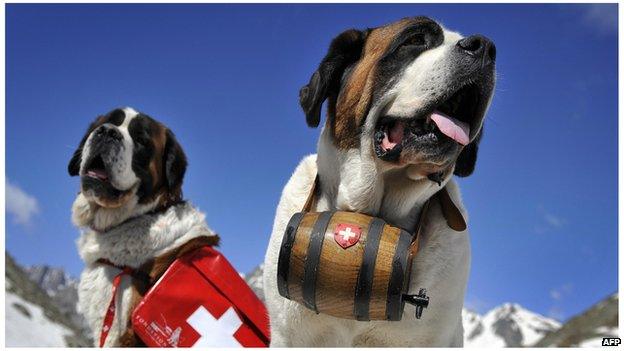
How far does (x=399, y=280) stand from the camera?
234 centimetres

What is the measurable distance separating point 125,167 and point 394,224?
2.34 m

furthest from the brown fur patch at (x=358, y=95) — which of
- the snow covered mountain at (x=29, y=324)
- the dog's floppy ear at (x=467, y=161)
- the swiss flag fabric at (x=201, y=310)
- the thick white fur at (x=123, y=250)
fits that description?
the snow covered mountain at (x=29, y=324)

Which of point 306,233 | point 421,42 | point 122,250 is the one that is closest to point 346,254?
point 306,233

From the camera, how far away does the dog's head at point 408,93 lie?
8.13ft

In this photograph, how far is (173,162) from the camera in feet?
15.2

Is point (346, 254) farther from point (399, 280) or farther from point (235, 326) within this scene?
point (235, 326)

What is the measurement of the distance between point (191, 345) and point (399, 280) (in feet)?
6.66

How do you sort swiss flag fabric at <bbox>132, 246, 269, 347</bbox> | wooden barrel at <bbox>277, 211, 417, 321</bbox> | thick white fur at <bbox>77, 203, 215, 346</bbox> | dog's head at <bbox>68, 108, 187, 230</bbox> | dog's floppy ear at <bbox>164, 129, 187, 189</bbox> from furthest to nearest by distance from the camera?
dog's floppy ear at <bbox>164, 129, 187, 189</bbox> → dog's head at <bbox>68, 108, 187, 230</bbox> → thick white fur at <bbox>77, 203, 215, 346</bbox> → swiss flag fabric at <bbox>132, 246, 269, 347</bbox> → wooden barrel at <bbox>277, 211, 417, 321</bbox>

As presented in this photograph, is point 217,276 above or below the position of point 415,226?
below

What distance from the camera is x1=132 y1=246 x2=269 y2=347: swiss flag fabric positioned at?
386cm

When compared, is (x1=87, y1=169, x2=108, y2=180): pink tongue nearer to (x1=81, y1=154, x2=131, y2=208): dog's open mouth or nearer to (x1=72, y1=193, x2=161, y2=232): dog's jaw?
(x1=81, y1=154, x2=131, y2=208): dog's open mouth

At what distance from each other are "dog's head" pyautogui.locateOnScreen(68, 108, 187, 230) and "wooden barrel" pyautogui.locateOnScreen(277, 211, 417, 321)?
2.23 meters

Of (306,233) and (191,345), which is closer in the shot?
(306,233)

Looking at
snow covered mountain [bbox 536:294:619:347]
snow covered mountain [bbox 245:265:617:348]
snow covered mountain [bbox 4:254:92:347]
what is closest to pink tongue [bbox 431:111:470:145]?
snow covered mountain [bbox 4:254:92:347]
